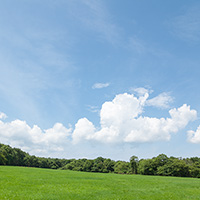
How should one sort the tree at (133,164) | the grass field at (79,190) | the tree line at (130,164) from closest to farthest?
the grass field at (79,190)
the tree line at (130,164)
the tree at (133,164)

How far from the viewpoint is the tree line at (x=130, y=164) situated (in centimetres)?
8906

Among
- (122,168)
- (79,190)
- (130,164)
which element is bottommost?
(122,168)

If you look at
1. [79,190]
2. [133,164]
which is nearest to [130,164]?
[133,164]

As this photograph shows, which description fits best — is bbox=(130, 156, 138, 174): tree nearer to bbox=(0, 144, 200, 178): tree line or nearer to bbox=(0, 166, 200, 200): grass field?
bbox=(0, 144, 200, 178): tree line

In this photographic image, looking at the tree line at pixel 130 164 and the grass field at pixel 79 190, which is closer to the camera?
the grass field at pixel 79 190

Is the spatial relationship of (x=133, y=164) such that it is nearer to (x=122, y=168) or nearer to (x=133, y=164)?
(x=133, y=164)

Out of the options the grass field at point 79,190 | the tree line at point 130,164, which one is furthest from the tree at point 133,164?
the grass field at point 79,190

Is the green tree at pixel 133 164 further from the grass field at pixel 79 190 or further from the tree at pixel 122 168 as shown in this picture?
the grass field at pixel 79 190

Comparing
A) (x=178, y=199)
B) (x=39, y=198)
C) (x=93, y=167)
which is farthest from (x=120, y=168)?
(x=39, y=198)

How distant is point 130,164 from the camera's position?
105312 mm

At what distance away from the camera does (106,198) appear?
20.8 meters

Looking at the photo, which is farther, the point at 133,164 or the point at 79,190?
the point at 133,164

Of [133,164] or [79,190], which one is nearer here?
[79,190]

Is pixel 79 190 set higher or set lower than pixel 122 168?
higher
